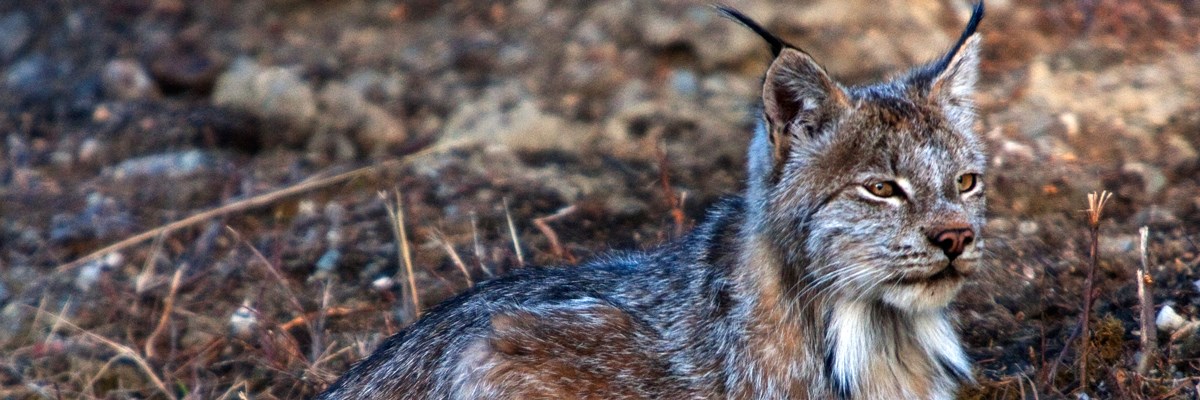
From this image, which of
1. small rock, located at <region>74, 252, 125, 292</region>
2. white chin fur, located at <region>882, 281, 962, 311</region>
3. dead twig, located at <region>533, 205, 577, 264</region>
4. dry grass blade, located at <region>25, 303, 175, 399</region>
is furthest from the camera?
small rock, located at <region>74, 252, 125, 292</region>

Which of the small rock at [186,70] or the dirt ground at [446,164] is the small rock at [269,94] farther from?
the small rock at [186,70]

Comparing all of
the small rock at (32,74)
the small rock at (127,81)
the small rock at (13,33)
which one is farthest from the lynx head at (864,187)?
the small rock at (13,33)

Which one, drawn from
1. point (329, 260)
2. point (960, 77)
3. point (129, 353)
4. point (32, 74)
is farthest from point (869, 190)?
point (32, 74)

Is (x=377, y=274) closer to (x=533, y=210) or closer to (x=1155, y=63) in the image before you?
(x=533, y=210)

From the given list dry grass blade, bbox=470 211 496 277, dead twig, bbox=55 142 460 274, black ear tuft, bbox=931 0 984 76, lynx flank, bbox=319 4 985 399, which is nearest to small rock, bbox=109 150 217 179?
dead twig, bbox=55 142 460 274

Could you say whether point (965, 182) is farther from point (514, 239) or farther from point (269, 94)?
point (269, 94)

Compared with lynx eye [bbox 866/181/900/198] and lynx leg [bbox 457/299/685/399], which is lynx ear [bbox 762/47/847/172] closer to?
lynx eye [bbox 866/181/900/198]
